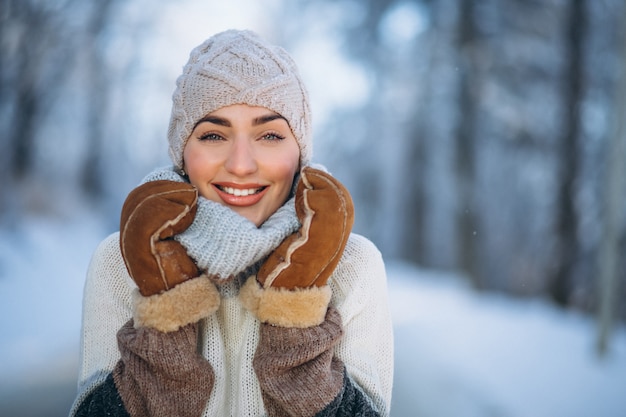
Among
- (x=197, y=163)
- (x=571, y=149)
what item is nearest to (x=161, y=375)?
(x=197, y=163)

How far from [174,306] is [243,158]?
1.61 feet

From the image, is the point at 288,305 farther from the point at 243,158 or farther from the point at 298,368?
the point at 243,158

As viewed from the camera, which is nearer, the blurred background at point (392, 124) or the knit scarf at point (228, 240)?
the knit scarf at point (228, 240)

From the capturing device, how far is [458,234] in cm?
924

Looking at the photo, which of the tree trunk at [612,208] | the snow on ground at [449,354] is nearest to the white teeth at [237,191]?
the snow on ground at [449,354]

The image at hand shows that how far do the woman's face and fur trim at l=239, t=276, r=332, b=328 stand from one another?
0.33m

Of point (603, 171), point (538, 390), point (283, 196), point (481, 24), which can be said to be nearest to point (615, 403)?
point (538, 390)

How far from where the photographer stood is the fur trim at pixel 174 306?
1.49 meters

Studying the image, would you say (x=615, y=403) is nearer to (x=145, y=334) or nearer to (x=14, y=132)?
(x=145, y=334)

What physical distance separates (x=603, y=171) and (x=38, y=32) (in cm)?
848

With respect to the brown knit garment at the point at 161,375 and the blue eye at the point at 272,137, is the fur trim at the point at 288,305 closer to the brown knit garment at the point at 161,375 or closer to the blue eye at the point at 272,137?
the brown knit garment at the point at 161,375

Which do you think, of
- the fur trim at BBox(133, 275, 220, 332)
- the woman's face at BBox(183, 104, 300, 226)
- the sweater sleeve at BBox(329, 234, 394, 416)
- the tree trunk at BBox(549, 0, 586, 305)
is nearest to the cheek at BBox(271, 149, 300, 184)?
the woman's face at BBox(183, 104, 300, 226)

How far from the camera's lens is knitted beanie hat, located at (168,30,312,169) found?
5.69ft

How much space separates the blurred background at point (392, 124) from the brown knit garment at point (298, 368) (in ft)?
7.35
